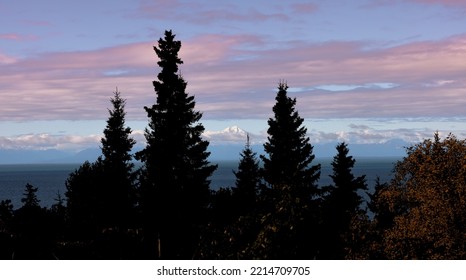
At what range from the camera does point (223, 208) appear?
52000 mm

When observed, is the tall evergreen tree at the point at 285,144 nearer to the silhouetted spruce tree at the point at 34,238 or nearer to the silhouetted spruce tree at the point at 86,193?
the silhouetted spruce tree at the point at 86,193

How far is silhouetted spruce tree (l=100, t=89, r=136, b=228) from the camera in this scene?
202 feet

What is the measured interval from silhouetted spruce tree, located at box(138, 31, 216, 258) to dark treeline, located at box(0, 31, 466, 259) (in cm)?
9

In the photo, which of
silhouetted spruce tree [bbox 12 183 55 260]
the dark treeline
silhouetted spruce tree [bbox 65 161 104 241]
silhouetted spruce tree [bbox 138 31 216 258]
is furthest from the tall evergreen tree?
silhouetted spruce tree [bbox 12 183 55 260]

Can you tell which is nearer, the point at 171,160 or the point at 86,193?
the point at 171,160

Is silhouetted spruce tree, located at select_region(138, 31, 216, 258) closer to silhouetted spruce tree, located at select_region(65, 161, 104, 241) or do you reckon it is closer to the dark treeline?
the dark treeline

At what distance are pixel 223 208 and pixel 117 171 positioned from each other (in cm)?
1682

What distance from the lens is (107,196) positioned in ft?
205

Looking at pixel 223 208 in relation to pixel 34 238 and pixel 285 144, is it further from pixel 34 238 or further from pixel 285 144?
pixel 34 238

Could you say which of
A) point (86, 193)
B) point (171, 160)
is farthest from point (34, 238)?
point (86, 193)

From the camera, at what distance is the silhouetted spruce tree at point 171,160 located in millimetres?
47969

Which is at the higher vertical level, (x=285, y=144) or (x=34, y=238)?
(x=285, y=144)

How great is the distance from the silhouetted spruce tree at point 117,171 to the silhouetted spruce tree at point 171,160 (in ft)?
29.3

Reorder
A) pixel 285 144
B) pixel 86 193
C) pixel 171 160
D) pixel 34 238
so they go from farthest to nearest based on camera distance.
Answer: pixel 86 193 < pixel 285 144 < pixel 171 160 < pixel 34 238
